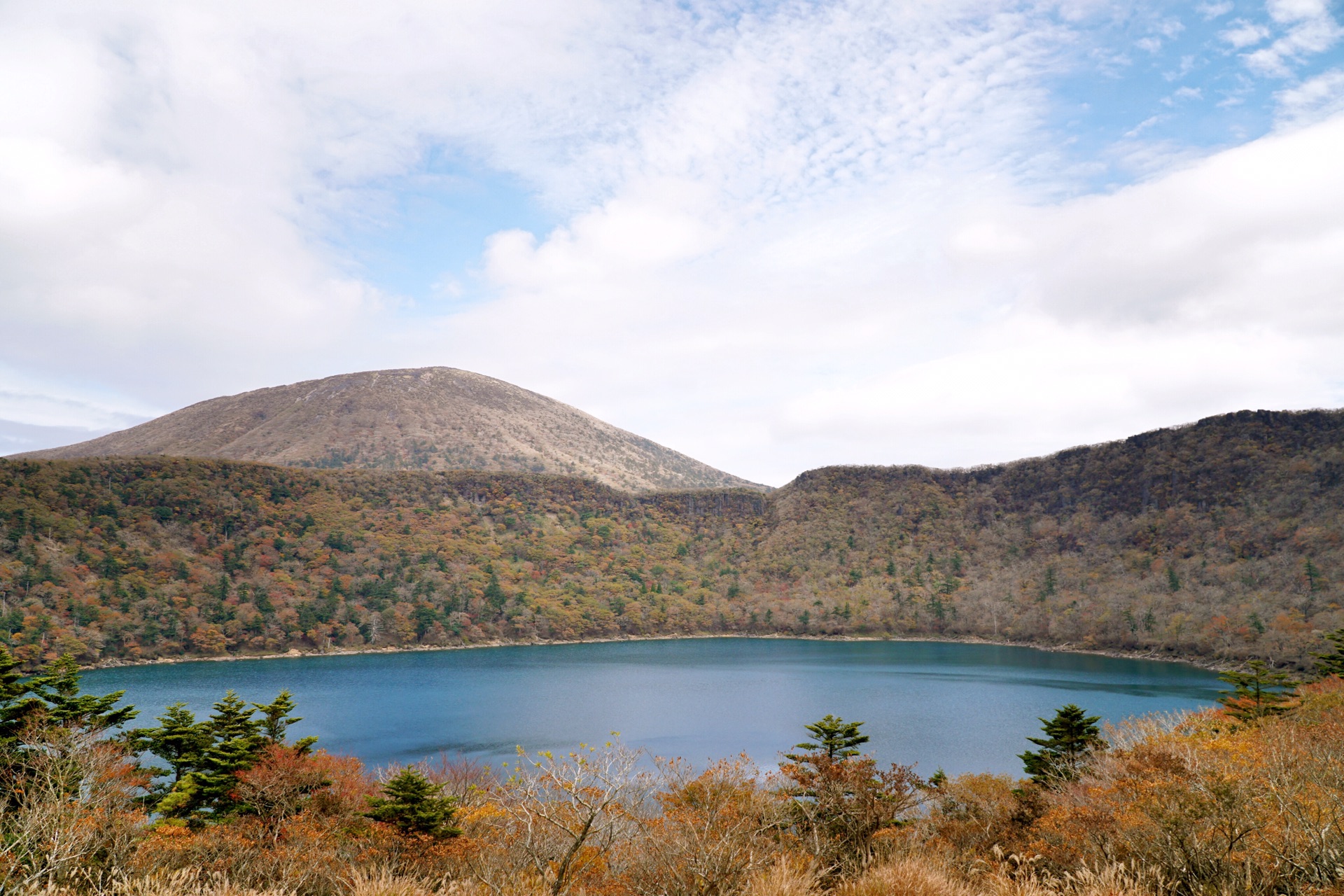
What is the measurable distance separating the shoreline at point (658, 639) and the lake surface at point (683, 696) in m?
3.01

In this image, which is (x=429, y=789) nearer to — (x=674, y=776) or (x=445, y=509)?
(x=674, y=776)

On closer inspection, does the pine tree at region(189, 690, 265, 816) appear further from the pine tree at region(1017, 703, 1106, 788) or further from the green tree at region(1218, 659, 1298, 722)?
the green tree at region(1218, 659, 1298, 722)

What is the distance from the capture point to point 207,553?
11519cm

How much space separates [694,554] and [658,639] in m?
40.8

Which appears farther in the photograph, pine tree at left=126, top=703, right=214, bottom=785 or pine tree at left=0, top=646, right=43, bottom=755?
pine tree at left=126, top=703, right=214, bottom=785

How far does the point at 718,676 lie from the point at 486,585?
203 feet

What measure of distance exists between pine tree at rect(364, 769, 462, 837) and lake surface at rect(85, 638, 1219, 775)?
1022 inches

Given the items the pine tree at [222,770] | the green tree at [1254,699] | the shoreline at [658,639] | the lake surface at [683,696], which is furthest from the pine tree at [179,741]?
the shoreline at [658,639]

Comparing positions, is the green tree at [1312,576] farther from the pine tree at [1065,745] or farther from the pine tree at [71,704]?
the pine tree at [71,704]

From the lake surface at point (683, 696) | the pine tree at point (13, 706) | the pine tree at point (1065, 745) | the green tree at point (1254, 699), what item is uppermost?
the pine tree at point (13, 706)

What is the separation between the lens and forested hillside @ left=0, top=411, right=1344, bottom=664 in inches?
3666

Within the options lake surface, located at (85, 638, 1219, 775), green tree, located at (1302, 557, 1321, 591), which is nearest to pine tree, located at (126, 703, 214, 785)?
lake surface, located at (85, 638, 1219, 775)

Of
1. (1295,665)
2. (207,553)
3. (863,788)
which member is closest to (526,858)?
(863,788)

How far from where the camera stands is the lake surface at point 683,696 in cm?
4625
